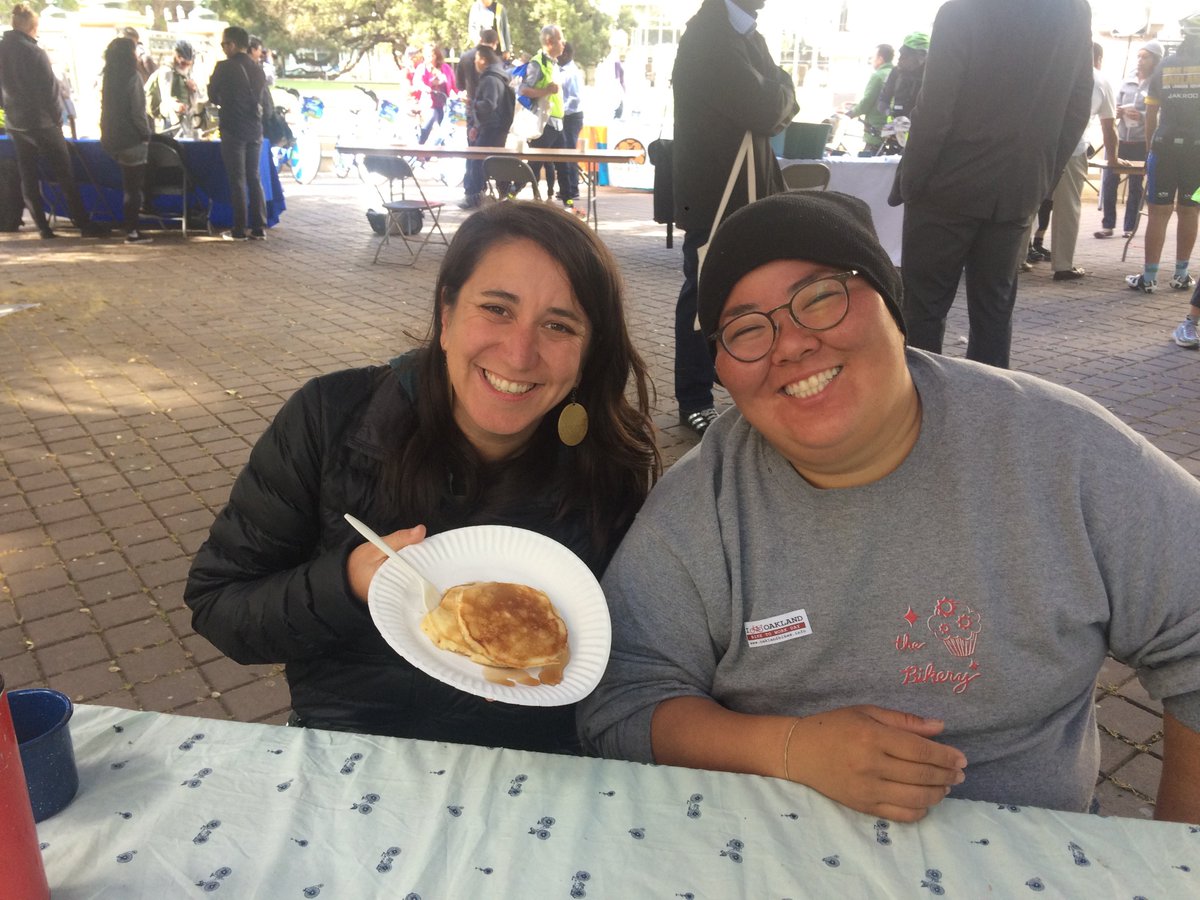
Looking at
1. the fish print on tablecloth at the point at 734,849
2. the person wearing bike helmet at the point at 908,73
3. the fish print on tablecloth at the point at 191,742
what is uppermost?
the person wearing bike helmet at the point at 908,73

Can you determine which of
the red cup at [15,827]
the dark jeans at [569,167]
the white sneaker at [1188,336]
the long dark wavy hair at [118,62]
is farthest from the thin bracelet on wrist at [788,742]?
the dark jeans at [569,167]

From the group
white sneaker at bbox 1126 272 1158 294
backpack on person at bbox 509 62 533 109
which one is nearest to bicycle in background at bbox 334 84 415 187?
backpack on person at bbox 509 62 533 109

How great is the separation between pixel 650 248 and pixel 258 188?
4942mm

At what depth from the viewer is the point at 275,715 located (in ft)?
9.50

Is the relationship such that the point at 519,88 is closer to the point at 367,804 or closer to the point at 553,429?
the point at 553,429

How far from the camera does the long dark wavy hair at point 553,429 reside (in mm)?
1768

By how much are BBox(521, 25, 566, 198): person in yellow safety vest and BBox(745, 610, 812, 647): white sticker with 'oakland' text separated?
12410mm

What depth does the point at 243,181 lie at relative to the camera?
35.5ft

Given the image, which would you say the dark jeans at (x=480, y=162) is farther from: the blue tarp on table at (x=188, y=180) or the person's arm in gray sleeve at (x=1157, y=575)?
Answer: the person's arm in gray sleeve at (x=1157, y=575)

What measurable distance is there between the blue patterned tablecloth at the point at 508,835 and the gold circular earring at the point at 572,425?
2.46 ft

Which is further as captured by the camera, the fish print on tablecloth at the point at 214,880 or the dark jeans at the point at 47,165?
the dark jeans at the point at 47,165

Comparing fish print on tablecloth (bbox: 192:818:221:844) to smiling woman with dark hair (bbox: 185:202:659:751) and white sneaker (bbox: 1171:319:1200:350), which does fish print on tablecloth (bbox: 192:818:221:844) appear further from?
white sneaker (bbox: 1171:319:1200:350)

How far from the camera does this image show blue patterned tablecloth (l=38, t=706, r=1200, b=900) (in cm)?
104

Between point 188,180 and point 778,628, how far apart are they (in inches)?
461
